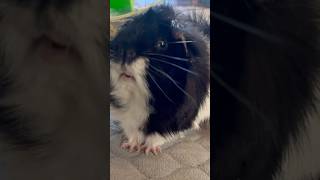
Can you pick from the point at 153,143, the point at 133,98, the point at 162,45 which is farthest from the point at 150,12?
the point at 153,143

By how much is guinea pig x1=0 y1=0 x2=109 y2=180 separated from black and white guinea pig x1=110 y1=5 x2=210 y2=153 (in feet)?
0.15

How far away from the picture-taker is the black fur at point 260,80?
3.26 feet

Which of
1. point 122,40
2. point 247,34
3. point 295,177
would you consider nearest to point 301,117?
point 295,177

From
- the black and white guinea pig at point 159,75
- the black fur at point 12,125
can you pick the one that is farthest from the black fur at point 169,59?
the black fur at point 12,125

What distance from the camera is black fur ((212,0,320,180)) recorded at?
3.26ft

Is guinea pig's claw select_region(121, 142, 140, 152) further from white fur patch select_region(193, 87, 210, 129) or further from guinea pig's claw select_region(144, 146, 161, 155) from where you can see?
white fur patch select_region(193, 87, 210, 129)

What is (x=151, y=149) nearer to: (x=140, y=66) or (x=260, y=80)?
(x=140, y=66)

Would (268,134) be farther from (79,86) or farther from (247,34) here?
(79,86)

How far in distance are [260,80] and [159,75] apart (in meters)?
0.27

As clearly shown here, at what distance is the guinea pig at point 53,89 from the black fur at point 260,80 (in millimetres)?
301

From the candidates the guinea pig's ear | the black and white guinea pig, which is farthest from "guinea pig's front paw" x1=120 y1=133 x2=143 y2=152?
the guinea pig's ear

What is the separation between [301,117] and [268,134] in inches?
4.0

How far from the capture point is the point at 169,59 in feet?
3.14

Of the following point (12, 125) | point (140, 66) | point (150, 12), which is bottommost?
point (12, 125)
